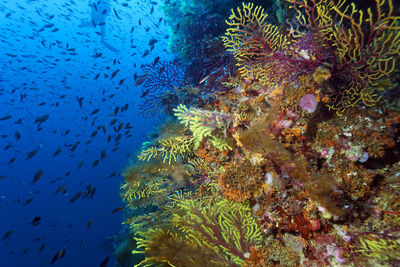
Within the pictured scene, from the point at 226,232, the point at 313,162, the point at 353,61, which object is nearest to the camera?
the point at 313,162

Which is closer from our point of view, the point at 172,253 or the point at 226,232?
the point at 172,253

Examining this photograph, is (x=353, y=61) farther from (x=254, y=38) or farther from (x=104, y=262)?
(x=104, y=262)

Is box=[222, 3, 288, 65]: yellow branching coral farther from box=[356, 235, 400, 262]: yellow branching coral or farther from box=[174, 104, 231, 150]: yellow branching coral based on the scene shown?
box=[356, 235, 400, 262]: yellow branching coral

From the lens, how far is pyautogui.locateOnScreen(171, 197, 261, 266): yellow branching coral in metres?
2.89

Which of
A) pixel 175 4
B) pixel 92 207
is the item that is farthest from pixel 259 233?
pixel 92 207

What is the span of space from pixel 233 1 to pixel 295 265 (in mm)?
9830

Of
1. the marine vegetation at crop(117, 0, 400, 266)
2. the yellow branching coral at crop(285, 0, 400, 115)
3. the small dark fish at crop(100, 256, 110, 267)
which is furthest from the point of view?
the small dark fish at crop(100, 256, 110, 267)

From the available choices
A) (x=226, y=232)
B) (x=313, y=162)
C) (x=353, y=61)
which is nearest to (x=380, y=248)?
(x=313, y=162)

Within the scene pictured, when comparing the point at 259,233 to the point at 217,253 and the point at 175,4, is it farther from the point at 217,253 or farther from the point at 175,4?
the point at 175,4

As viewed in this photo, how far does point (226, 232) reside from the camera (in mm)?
3043

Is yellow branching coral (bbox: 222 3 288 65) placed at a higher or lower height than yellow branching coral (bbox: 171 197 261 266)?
higher

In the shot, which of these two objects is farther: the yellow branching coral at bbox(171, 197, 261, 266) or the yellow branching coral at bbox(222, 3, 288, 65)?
the yellow branching coral at bbox(222, 3, 288, 65)

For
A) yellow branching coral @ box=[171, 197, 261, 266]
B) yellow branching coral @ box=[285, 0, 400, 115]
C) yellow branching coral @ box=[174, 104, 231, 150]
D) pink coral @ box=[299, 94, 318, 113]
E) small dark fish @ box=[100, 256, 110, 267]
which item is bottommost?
small dark fish @ box=[100, 256, 110, 267]

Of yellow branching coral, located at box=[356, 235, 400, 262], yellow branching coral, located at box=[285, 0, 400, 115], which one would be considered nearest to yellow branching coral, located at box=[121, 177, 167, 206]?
yellow branching coral, located at box=[356, 235, 400, 262]
